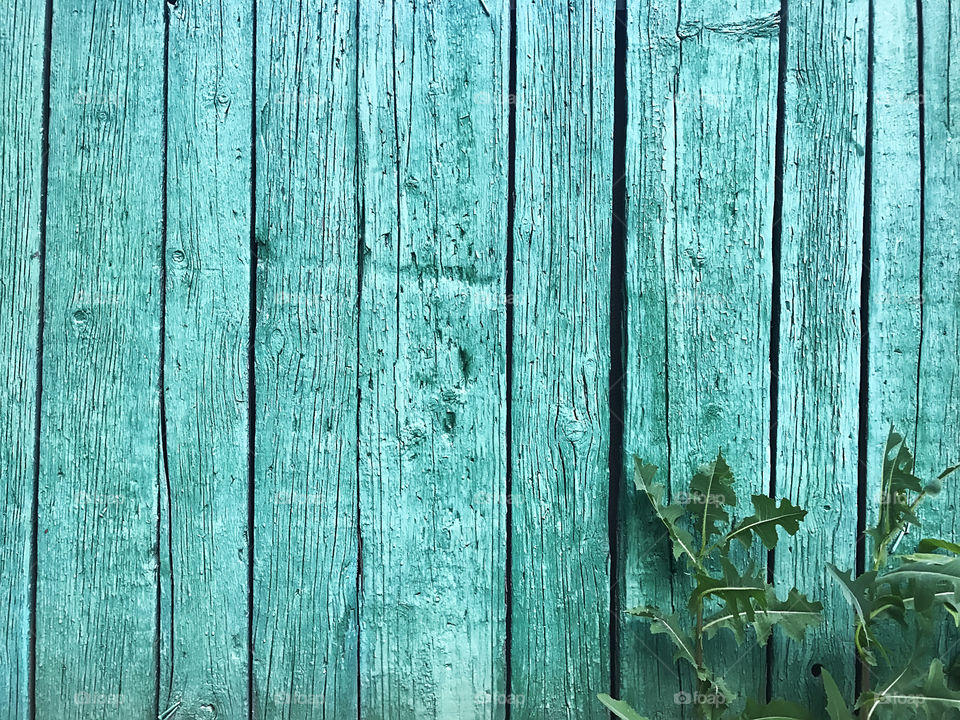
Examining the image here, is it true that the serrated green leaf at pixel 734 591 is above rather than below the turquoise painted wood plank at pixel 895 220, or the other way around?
below

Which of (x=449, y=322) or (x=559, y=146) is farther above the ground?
(x=559, y=146)

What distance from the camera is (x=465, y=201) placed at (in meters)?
1.58

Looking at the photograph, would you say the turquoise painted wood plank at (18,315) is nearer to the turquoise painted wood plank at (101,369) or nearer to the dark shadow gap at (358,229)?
the turquoise painted wood plank at (101,369)

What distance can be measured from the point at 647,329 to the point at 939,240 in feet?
2.20

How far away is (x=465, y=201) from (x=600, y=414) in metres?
0.55

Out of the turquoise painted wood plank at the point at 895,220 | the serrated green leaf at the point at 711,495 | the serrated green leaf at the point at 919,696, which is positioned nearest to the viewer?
the serrated green leaf at the point at 919,696

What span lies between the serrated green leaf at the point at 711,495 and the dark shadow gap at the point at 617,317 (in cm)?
16

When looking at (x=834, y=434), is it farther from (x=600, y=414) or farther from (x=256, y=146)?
(x=256, y=146)

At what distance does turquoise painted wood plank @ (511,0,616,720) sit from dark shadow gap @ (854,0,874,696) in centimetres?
56

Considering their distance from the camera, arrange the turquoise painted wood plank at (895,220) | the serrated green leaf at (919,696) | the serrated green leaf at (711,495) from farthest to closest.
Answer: the turquoise painted wood plank at (895,220) < the serrated green leaf at (711,495) < the serrated green leaf at (919,696)

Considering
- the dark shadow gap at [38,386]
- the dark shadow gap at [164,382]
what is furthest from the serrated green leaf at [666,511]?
the dark shadow gap at [38,386]

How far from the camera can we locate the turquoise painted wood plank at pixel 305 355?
1.56 meters

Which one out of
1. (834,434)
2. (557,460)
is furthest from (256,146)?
(834,434)

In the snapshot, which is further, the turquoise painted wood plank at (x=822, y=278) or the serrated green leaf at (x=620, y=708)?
the turquoise painted wood plank at (x=822, y=278)
